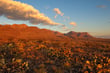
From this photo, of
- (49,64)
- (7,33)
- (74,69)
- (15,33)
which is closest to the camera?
(74,69)

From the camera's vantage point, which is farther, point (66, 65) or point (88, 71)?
point (66, 65)

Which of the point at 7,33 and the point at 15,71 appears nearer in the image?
the point at 15,71

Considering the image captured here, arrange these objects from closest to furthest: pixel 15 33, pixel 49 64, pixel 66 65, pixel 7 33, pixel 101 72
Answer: pixel 101 72, pixel 66 65, pixel 49 64, pixel 7 33, pixel 15 33

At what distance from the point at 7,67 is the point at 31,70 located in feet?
5.40

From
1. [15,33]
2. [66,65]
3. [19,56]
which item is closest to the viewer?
[66,65]

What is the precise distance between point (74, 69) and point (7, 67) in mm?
4584

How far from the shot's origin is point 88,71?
8.05m

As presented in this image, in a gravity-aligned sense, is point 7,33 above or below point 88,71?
above

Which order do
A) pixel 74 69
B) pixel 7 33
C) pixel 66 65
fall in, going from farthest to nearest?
pixel 7 33, pixel 66 65, pixel 74 69

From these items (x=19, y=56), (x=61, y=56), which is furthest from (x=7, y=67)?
(x=61, y=56)

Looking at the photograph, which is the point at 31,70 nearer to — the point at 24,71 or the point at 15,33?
the point at 24,71

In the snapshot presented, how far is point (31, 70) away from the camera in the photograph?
826 cm

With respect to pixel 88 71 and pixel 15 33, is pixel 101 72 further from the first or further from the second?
pixel 15 33

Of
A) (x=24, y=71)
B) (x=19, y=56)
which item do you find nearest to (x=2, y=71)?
(x=24, y=71)
